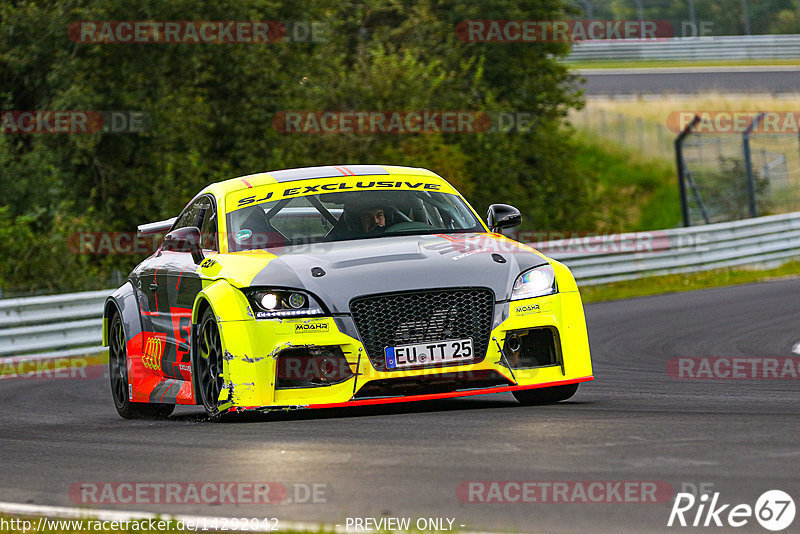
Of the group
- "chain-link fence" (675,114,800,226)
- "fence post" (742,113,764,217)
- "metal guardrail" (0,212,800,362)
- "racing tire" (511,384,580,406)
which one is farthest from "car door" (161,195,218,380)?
"fence post" (742,113,764,217)

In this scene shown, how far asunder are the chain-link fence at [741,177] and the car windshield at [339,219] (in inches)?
586

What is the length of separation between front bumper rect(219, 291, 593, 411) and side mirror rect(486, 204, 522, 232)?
4.25 ft

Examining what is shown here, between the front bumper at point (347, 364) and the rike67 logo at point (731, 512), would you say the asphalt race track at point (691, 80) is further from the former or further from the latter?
the rike67 logo at point (731, 512)

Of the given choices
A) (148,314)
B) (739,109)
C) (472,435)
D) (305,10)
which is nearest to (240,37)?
(305,10)

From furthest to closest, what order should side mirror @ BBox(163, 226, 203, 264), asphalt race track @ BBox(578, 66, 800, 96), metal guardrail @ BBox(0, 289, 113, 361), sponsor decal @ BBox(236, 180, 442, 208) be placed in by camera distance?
asphalt race track @ BBox(578, 66, 800, 96), metal guardrail @ BBox(0, 289, 113, 361), sponsor decal @ BBox(236, 180, 442, 208), side mirror @ BBox(163, 226, 203, 264)

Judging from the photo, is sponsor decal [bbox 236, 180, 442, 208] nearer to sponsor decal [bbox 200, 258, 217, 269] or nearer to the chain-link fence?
sponsor decal [bbox 200, 258, 217, 269]

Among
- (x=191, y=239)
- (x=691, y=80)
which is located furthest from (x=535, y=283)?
(x=691, y=80)

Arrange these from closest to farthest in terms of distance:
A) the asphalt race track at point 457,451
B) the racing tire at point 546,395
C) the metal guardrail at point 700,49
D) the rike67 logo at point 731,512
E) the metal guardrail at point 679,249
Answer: the rike67 logo at point 731,512
the asphalt race track at point 457,451
the racing tire at point 546,395
the metal guardrail at point 679,249
the metal guardrail at point 700,49

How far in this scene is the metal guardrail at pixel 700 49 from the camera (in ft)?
151

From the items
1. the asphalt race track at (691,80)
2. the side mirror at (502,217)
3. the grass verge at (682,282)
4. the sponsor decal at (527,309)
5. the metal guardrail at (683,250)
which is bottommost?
the grass verge at (682,282)

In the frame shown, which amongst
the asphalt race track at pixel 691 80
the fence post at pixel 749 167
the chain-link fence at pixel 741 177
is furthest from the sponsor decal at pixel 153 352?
the asphalt race track at pixel 691 80

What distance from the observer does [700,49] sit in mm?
46125

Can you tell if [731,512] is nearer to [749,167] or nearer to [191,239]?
[191,239]

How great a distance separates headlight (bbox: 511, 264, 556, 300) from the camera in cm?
799
